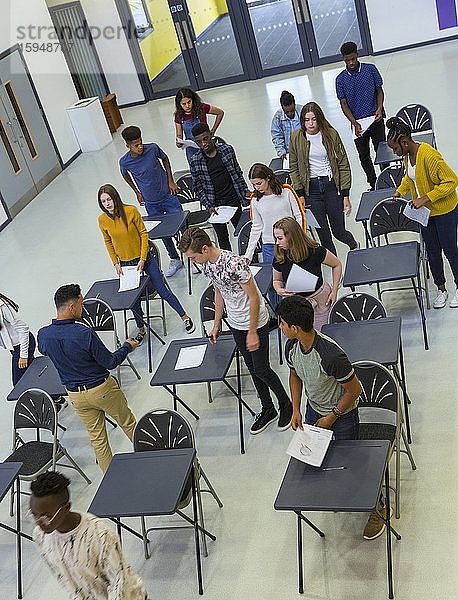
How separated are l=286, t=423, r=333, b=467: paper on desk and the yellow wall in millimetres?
13417

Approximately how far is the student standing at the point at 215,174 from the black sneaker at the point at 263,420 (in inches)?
96.1

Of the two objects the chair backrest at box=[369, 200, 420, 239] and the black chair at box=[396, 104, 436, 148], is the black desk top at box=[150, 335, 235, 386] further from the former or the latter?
the black chair at box=[396, 104, 436, 148]

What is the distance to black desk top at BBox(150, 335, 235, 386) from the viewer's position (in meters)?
5.00

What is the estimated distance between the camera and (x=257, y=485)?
496 cm

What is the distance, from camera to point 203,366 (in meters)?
5.12

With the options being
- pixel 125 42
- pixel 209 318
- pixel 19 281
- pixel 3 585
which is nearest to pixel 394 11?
pixel 125 42

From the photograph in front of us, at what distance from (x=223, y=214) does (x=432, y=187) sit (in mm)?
2240

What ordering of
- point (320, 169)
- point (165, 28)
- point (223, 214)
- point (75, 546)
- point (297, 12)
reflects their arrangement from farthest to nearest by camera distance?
point (165, 28) < point (297, 12) < point (223, 214) < point (320, 169) < point (75, 546)

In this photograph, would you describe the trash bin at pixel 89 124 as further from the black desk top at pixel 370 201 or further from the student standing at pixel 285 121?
the black desk top at pixel 370 201

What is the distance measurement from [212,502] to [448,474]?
Result: 61.9 inches

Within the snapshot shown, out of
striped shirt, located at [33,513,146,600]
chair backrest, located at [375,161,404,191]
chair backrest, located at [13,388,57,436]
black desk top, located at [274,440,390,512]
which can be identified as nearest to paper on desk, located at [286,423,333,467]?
black desk top, located at [274,440,390,512]

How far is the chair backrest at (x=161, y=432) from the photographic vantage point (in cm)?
452

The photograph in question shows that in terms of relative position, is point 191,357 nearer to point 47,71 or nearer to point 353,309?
point 353,309

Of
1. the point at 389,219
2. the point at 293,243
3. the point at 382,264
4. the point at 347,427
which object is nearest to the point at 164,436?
the point at 347,427
